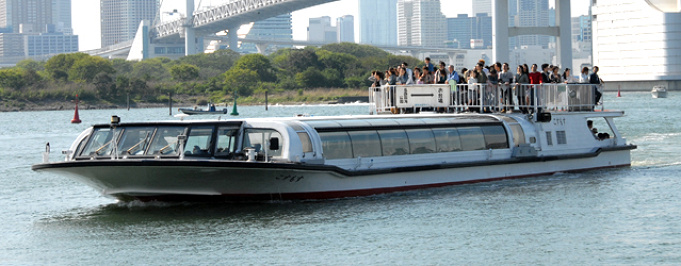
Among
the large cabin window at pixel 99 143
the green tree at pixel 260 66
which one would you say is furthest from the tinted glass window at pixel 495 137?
the green tree at pixel 260 66

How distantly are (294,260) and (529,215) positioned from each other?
5.35m

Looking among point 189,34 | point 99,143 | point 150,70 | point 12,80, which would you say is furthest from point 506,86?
point 189,34

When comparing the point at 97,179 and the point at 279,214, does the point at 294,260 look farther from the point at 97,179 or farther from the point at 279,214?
the point at 97,179

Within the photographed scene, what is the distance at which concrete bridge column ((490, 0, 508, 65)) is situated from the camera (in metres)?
108

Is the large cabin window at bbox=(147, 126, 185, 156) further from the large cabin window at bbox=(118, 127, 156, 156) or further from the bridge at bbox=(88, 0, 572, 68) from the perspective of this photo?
the bridge at bbox=(88, 0, 572, 68)

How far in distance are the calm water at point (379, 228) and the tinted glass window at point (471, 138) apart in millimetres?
850

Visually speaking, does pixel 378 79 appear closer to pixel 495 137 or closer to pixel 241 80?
pixel 495 137

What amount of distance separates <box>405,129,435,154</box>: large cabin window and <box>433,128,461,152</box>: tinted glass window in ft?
0.56

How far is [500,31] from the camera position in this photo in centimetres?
10838

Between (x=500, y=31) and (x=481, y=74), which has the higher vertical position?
(x=500, y=31)

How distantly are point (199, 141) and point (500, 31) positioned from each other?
302ft

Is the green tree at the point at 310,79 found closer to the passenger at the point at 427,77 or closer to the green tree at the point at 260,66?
the green tree at the point at 260,66

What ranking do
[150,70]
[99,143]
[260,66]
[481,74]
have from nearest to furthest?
[99,143] → [481,74] → [260,66] → [150,70]

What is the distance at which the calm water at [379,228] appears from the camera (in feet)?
50.5
